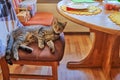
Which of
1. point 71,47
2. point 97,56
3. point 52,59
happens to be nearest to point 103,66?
point 97,56

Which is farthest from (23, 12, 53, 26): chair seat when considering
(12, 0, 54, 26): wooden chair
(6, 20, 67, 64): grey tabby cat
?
(6, 20, 67, 64): grey tabby cat

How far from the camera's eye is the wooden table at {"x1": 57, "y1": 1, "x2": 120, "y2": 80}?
144 centimetres

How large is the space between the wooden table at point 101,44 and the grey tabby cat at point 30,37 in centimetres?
17

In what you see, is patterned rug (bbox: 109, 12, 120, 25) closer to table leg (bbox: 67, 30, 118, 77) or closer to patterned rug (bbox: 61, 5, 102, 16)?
patterned rug (bbox: 61, 5, 102, 16)

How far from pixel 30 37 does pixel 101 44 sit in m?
0.85

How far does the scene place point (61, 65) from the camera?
2.31m

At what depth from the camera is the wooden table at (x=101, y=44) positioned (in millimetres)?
1437

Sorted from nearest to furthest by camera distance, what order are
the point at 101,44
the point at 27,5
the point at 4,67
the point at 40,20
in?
the point at 4,67 < the point at 101,44 < the point at 40,20 < the point at 27,5

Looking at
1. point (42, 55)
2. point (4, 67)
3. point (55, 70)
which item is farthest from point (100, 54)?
point (4, 67)

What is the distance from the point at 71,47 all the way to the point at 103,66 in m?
0.69

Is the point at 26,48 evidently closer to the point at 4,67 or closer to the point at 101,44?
the point at 4,67

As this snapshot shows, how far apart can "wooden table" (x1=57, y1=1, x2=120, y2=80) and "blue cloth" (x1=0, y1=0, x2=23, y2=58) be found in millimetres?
457

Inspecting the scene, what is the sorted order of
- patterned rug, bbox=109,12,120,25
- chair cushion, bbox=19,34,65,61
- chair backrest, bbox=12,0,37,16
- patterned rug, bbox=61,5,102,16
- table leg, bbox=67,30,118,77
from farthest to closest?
chair backrest, bbox=12,0,37,16
table leg, bbox=67,30,118,77
patterned rug, bbox=61,5,102,16
chair cushion, bbox=19,34,65,61
patterned rug, bbox=109,12,120,25

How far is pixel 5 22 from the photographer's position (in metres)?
1.73
